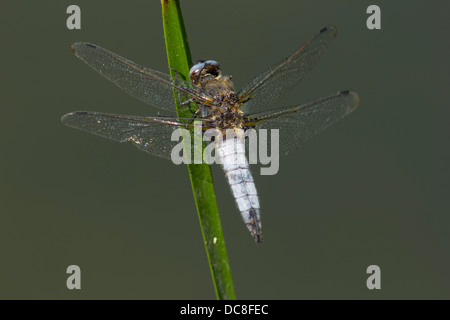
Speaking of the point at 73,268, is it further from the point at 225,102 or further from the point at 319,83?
the point at 319,83

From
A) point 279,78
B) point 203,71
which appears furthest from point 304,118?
point 203,71

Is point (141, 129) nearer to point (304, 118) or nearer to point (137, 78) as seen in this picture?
point (137, 78)

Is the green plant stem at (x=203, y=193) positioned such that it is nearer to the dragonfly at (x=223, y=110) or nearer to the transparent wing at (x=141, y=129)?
the dragonfly at (x=223, y=110)

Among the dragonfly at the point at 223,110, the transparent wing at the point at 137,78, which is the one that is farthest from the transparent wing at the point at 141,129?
the transparent wing at the point at 137,78

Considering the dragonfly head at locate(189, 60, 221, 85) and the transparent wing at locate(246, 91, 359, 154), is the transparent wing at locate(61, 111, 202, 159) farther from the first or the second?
the transparent wing at locate(246, 91, 359, 154)

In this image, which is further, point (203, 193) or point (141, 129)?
point (141, 129)

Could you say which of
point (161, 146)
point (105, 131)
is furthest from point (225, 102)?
point (105, 131)
